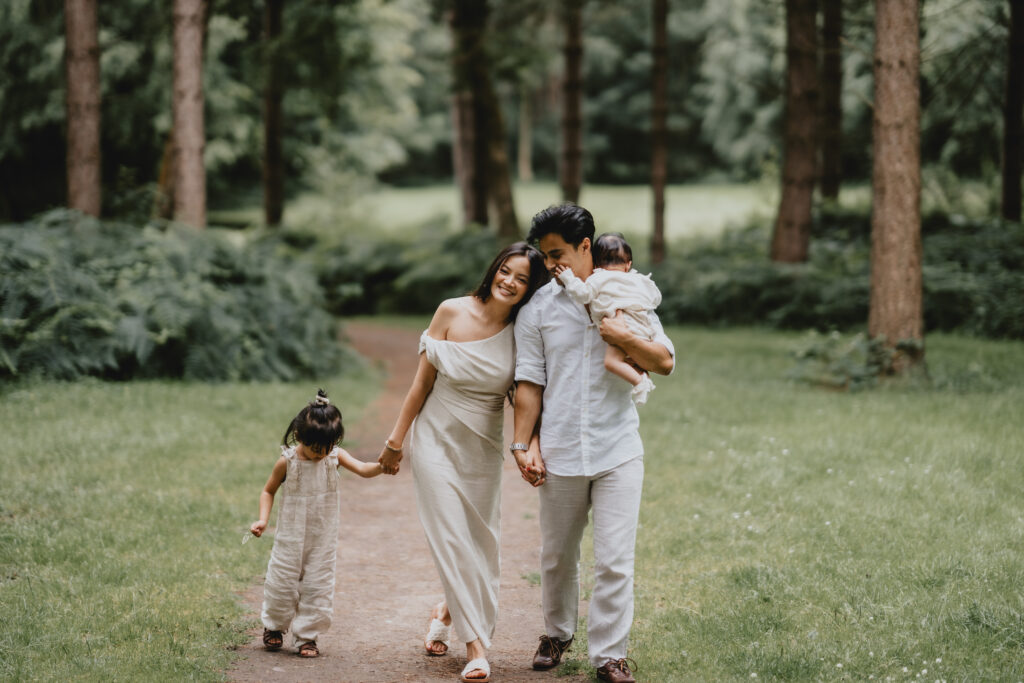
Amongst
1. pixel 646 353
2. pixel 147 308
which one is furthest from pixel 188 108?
pixel 646 353

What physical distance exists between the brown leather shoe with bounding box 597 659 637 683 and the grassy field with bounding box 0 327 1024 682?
27 centimetres

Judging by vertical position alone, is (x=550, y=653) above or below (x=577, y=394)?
below

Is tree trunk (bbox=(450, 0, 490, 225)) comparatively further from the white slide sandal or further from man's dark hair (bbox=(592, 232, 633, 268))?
the white slide sandal

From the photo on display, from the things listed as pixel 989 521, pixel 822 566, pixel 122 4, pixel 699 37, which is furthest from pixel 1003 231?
pixel 699 37

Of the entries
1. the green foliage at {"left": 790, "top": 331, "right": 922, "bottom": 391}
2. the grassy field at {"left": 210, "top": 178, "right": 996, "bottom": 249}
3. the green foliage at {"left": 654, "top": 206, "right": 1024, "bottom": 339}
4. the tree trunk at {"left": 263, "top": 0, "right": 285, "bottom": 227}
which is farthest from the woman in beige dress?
the grassy field at {"left": 210, "top": 178, "right": 996, "bottom": 249}

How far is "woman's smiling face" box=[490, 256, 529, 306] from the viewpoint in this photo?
5051 millimetres

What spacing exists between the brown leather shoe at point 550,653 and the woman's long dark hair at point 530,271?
5.46 feet

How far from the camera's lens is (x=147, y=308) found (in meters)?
12.7

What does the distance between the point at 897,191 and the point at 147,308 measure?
9.05 meters

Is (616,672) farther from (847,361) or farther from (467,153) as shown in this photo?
(467,153)

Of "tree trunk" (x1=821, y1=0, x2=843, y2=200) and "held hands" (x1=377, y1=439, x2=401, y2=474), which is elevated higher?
"tree trunk" (x1=821, y1=0, x2=843, y2=200)

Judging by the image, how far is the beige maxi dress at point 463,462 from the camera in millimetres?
5098

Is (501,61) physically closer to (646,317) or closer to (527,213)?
(646,317)

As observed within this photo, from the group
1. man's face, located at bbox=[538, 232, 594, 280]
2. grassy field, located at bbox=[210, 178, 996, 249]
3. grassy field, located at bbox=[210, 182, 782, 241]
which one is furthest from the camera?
grassy field, located at bbox=[210, 182, 782, 241]
